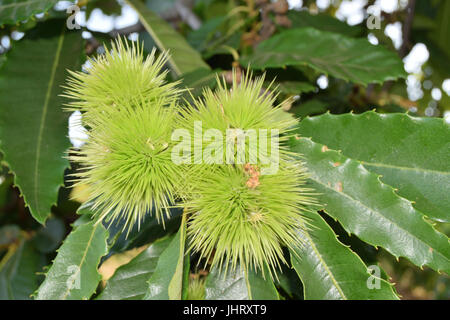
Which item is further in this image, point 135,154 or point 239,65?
point 239,65

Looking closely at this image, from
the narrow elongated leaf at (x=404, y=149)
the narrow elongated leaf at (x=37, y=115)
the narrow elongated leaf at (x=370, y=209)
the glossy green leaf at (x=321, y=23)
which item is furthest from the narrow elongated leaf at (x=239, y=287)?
the glossy green leaf at (x=321, y=23)

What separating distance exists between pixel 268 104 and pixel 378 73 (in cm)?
50

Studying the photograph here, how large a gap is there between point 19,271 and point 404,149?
65.0 inches

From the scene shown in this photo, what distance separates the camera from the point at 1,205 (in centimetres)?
214

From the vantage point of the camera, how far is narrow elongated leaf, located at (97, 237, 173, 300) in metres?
1.04

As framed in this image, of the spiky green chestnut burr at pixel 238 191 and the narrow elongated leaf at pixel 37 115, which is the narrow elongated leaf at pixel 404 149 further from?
the narrow elongated leaf at pixel 37 115

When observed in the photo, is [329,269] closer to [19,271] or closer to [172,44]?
[172,44]

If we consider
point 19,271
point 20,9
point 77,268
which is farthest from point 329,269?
point 19,271

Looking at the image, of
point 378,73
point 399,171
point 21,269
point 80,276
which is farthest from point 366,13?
point 21,269

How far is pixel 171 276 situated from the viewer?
0.89 meters

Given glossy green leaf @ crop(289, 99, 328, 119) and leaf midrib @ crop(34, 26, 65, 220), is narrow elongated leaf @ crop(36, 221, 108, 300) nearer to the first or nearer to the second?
leaf midrib @ crop(34, 26, 65, 220)

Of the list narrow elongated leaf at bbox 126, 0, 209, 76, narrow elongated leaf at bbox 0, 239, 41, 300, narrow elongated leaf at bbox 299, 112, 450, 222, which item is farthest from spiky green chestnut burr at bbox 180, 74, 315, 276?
narrow elongated leaf at bbox 0, 239, 41, 300

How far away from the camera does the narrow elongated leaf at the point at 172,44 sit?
53.1 inches
